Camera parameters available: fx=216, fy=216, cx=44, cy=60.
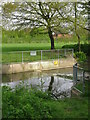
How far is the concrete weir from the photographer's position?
660 centimetres

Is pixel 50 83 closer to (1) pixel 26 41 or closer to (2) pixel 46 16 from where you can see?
(2) pixel 46 16

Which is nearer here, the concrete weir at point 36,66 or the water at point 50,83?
the water at point 50,83

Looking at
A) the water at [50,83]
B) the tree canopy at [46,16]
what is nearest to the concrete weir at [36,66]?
the water at [50,83]

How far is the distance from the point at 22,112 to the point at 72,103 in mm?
811

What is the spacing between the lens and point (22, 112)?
6.98 feet

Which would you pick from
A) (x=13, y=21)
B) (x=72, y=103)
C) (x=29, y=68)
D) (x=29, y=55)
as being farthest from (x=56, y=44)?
(x=72, y=103)

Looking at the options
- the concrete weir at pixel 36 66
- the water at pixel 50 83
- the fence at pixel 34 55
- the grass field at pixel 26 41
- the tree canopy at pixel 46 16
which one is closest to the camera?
the water at pixel 50 83

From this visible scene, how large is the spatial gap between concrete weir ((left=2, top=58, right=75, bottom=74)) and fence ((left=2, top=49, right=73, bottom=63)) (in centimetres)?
32

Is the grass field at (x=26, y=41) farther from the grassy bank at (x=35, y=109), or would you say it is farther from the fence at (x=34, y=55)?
the grassy bank at (x=35, y=109)

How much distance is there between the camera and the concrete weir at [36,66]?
260 inches

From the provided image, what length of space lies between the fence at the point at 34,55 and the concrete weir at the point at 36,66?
12.7 inches

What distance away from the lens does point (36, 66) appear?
7.29 meters

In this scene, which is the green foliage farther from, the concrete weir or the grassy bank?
the grassy bank

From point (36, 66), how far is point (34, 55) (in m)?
0.71
